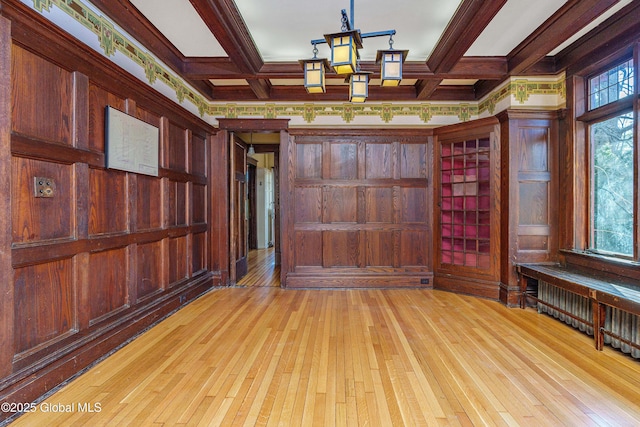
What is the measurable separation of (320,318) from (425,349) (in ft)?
3.96

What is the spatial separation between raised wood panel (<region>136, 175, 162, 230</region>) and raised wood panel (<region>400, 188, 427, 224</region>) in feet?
11.1

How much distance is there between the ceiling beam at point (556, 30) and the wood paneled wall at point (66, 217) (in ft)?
13.1

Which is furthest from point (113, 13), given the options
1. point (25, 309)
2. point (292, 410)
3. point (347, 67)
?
point (292, 410)

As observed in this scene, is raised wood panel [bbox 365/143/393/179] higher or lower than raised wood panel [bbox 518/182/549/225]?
higher

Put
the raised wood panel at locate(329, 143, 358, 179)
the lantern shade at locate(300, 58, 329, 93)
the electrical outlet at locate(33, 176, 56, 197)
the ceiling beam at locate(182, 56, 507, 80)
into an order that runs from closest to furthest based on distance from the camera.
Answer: the electrical outlet at locate(33, 176, 56, 197), the lantern shade at locate(300, 58, 329, 93), the ceiling beam at locate(182, 56, 507, 80), the raised wood panel at locate(329, 143, 358, 179)

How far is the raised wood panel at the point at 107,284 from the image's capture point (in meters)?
2.49

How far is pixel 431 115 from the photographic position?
4.92 meters

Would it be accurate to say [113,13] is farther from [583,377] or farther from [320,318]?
[583,377]

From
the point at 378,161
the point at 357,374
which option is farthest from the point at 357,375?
the point at 378,161

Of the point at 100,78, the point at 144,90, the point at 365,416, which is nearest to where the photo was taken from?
the point at 365,416

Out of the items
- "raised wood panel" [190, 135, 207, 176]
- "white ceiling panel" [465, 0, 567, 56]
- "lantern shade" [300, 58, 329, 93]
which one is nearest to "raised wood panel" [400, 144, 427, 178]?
"white ceiling panel" [465, 0, 567, 56]

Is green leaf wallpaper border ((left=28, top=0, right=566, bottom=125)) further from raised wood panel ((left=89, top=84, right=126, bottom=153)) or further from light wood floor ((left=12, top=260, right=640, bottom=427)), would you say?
light wood floor ((left=12, top=260, right=640, bottom=427))

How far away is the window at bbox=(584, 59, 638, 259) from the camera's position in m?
3.01

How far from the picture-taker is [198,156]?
442cm
